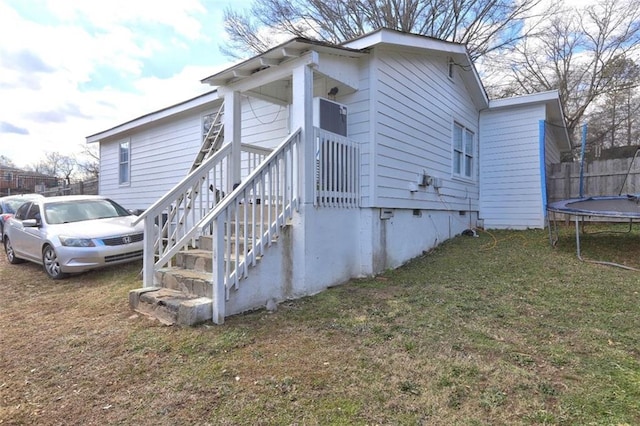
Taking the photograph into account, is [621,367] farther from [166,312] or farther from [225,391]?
[166,312]

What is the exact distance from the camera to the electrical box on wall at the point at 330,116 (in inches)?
213

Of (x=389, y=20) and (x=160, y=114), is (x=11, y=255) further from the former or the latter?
(x=389, y=20)

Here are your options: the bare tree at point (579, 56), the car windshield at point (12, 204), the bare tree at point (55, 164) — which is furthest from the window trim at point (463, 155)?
the bare tree at point (55, 164)

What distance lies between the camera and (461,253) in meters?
6.95

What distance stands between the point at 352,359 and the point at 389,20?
15.1m

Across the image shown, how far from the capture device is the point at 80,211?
7016mm

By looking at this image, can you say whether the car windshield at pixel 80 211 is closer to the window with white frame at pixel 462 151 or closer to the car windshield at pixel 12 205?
the car windshield at pixel 12 205

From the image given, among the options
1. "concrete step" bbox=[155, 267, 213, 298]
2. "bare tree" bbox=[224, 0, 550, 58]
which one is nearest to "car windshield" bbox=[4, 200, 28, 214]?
"concrete step" bbox=[155, 267, 213, 298]

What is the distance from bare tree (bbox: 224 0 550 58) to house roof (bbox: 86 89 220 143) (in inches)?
296

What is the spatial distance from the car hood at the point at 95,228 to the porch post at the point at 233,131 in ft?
6.99

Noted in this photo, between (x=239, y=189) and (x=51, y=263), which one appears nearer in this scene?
(x=239, y=189)

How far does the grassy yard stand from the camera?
7.36ft

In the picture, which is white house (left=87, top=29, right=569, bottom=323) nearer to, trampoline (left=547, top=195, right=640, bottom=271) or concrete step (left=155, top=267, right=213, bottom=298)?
Answer: concrete step (left=155, top=267, right=213, bottom=298)

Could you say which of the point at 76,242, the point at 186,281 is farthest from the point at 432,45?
the point at 76,242
